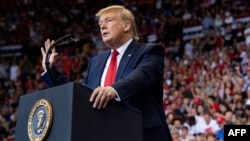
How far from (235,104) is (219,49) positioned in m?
3.67

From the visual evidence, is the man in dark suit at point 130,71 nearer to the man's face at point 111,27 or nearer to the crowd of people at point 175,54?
the man's face at point 111,27

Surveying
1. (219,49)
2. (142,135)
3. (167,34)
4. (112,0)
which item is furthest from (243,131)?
(112,0)

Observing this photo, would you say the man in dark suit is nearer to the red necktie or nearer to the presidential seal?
the red necktie

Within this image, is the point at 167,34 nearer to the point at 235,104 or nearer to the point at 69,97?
the point at 235,104

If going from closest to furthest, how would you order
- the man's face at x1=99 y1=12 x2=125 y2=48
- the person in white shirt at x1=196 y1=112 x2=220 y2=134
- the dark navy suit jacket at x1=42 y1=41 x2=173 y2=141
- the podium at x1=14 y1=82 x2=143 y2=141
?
the podium at x1=14 y1=82 x2=143 y2=141 < the dark navy suit jacket at x1=42 y1=41 x2=173 y2=141 < the man's face at x1=99 y1=12 x2=125 y2=48 < the person in white shirt at x1=196 y1=112 x2=220 y2=134

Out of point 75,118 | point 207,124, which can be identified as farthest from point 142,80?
point 207,124

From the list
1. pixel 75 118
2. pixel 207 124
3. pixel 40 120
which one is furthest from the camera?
pixel 207 124

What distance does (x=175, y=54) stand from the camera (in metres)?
12.9

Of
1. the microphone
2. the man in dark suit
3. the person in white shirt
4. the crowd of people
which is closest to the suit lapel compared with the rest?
the man in dark suit

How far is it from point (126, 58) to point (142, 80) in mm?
283

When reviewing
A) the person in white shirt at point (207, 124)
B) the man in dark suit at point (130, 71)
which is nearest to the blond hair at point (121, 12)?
the man in dark suit at point (130, 71)

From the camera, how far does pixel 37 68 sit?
14180 millimetres

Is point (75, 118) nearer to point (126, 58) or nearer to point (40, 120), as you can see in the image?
point (40, 120)

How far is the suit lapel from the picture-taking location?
2.57m
